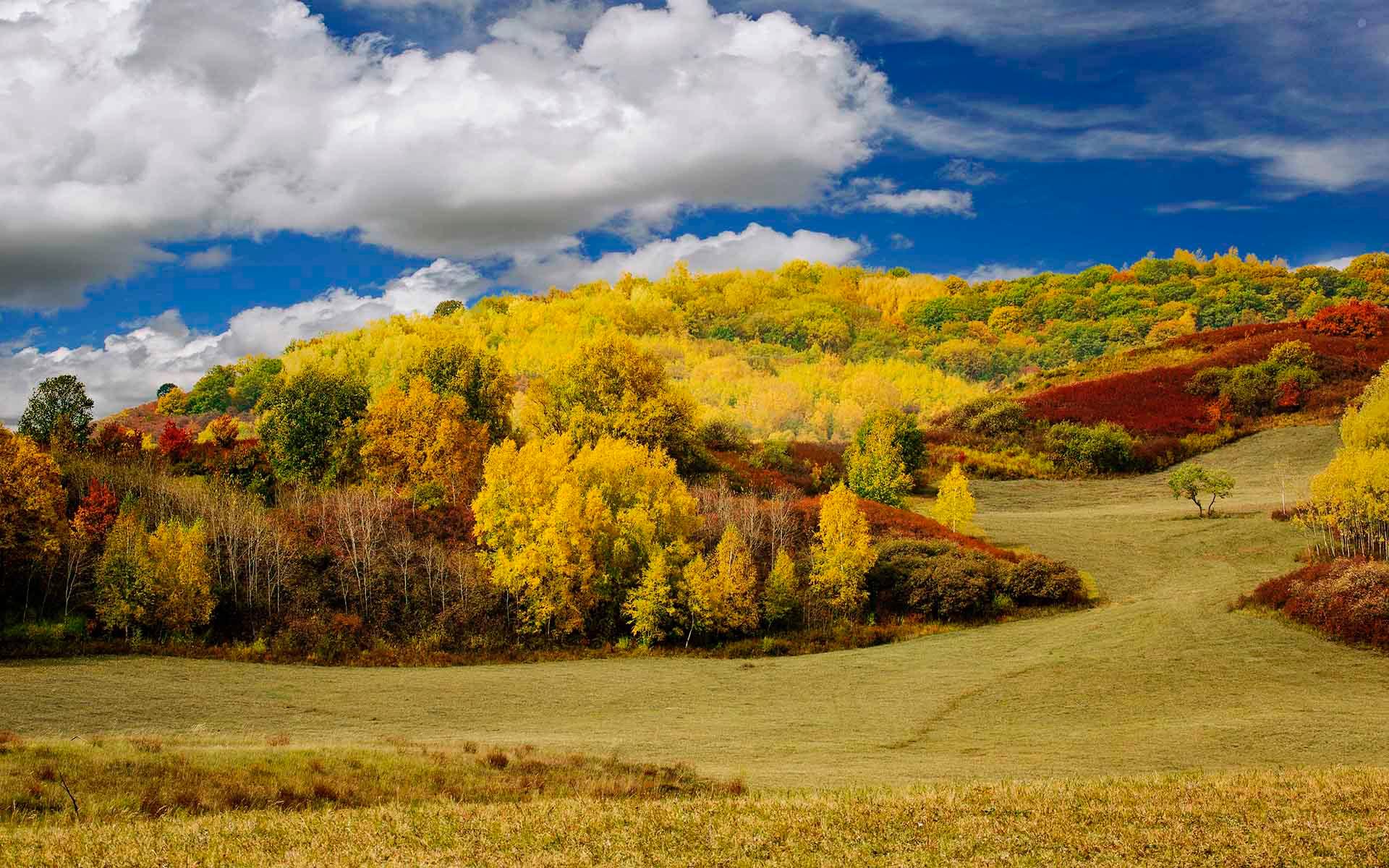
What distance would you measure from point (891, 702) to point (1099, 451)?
68.2m

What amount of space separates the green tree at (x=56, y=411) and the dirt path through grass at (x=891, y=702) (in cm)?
3408

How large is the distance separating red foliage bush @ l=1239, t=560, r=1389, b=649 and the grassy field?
1585 mm

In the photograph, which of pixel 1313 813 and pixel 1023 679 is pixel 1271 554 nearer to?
pixel 1023 679

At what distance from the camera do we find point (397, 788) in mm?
19344

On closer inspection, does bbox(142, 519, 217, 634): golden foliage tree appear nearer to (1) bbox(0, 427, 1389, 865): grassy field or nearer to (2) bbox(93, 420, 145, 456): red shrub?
(1) bbox(0, 427, 1389, 865): grassy field

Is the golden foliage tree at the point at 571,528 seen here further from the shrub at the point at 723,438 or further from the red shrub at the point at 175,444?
the shrub at the point at 723,438

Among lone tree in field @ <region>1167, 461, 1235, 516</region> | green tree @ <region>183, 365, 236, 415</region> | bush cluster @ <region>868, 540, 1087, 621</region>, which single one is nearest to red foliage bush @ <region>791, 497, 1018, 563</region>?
bush cluster @ <region>868, 540, 1087, 621</region>

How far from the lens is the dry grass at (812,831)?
1238cm

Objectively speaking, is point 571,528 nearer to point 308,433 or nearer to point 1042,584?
point 1042,584

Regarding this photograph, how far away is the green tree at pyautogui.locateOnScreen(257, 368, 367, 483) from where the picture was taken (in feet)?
226

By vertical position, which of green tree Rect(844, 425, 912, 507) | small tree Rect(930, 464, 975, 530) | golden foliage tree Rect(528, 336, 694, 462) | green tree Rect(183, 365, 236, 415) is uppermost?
green tree Rect(183, 365, 236, 415)

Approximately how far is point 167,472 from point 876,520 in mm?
50604

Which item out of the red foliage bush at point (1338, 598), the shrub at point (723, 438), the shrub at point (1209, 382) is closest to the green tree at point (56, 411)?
the shrub at point (723, 438)

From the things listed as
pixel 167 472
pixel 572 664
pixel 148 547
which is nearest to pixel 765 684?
pixel 572 664
